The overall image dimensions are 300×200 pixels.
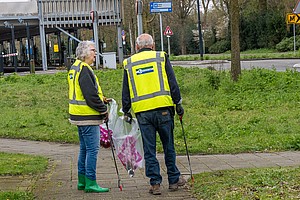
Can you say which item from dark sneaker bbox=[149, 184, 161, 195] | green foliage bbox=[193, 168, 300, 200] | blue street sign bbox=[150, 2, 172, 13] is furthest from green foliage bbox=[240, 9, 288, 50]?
dark sneaker bbox=[149, 184, 161, 195]

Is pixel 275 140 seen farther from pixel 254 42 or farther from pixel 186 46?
pixel 186 46

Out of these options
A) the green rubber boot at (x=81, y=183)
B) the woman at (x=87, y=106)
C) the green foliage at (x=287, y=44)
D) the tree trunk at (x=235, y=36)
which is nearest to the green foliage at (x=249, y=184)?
the woman at (x=87, y=106)

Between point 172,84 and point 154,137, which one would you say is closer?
point 172,84

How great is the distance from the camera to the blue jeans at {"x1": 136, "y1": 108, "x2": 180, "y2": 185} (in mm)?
6473

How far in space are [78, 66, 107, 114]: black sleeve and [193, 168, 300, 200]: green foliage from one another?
60.3 inches

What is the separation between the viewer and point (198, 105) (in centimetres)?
1417

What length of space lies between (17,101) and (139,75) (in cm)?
1113

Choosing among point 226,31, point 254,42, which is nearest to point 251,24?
point 254,42

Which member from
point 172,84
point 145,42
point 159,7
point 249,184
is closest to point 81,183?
point 172,84

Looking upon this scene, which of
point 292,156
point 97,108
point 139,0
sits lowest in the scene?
point 292,156

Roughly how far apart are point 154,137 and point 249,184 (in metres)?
1.28

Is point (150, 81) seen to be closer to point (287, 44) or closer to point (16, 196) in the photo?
point (16, 196)

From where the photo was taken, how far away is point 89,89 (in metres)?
6.46

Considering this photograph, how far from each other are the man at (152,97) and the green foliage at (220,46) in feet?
159
